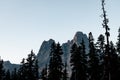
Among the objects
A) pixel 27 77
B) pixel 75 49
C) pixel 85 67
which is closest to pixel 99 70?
pixel 85 67

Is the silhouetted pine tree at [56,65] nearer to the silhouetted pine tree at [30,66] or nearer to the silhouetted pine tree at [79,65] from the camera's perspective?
the silhouetted pine tree at [79,65]

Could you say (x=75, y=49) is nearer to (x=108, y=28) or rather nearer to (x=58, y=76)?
(x=58, y=76)

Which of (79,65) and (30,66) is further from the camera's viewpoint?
(30,66)

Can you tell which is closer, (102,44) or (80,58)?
(80,58)

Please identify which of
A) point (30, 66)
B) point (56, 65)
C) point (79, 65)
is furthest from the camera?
point (30, 66)

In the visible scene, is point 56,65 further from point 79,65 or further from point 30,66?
point 30,66

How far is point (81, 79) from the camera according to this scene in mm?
62594

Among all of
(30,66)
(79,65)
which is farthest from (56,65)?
(30,66)

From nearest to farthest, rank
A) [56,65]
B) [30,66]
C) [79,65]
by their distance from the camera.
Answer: [56,65] < [79,65] < [30,66]

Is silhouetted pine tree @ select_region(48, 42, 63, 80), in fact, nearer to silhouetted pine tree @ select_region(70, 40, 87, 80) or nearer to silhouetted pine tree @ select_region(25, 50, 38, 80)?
silhouetted pine tree @ select_region(70, 40, 87, 80)

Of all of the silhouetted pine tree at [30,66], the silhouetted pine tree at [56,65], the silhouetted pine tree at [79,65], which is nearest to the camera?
the silhouetted pine tree at [56,65]

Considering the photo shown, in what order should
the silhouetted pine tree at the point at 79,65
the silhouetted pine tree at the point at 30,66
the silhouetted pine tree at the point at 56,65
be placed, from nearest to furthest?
the silhouetted pine tree at the point at 56,65 → the silhouetted pine tree at the point at 79,65 → the silhouetted pine tree at the point at 30,66

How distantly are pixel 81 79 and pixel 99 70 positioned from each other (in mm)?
4943

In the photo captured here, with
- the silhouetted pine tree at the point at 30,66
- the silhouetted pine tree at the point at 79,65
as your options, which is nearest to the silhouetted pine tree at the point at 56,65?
the silhouetted pine tree at the point at 79,65
